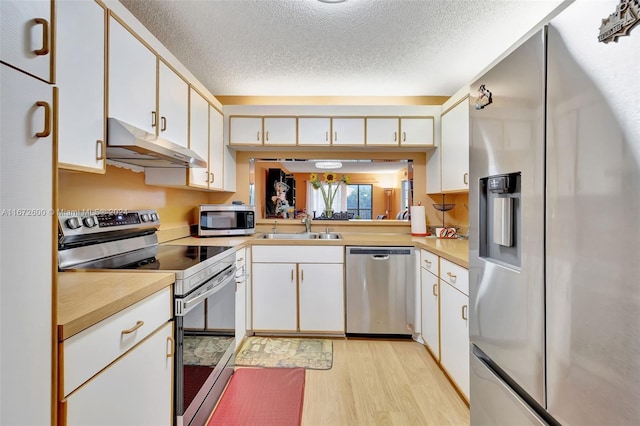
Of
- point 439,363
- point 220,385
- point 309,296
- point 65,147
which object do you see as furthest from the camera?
point 309,296

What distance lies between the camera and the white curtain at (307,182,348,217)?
3279mm

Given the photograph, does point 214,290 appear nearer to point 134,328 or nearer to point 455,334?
point 134,328

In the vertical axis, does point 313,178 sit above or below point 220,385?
above

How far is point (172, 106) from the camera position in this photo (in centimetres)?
196

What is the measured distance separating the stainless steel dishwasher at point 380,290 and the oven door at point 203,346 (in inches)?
42.1

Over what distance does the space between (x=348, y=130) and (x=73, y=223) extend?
2254 mm

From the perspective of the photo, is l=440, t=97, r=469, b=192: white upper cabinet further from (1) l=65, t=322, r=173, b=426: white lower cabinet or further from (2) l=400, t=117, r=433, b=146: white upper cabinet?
(1) l=65, t=322, r=173, b=426: white lower cabinet

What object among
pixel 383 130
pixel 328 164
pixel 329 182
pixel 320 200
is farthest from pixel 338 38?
pixel 320 200

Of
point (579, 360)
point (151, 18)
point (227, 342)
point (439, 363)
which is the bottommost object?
point (439, 363)

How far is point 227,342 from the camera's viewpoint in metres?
1.92

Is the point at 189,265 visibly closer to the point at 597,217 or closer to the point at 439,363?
the point at 597,217

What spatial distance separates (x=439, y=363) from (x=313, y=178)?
2.09 meters

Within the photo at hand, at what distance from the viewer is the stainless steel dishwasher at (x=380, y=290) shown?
2.57 m

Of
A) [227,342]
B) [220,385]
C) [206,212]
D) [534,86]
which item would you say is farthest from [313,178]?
[534,86]
